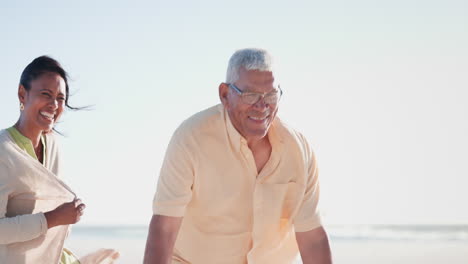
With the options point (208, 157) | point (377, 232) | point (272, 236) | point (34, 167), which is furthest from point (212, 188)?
point (377, 232)

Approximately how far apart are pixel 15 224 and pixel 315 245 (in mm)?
1562

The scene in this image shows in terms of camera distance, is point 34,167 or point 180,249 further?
point 34,167

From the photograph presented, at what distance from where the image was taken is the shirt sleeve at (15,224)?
403 cm

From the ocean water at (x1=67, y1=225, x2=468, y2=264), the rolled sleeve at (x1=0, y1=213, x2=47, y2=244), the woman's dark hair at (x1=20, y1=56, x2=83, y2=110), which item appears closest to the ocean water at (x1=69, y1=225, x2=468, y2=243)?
the ocean water at (x1=67, y1=225, x2=468, y2=264)

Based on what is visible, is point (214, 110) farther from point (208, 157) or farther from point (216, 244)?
point (216, 244)

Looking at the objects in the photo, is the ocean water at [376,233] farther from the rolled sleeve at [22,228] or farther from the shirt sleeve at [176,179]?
the shirt sleeve at [176,179]

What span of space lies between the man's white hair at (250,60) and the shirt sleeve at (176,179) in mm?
400

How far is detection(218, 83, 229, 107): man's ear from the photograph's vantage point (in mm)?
3692

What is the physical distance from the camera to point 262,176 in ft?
12.5

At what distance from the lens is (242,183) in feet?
12.5

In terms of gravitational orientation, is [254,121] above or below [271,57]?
below

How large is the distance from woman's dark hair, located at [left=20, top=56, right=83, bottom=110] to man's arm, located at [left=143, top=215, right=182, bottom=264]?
1216 mm

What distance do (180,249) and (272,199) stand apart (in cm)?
51

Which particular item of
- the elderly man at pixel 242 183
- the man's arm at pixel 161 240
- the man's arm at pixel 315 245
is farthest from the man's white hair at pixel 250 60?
the man's arm at pixel 315 245
